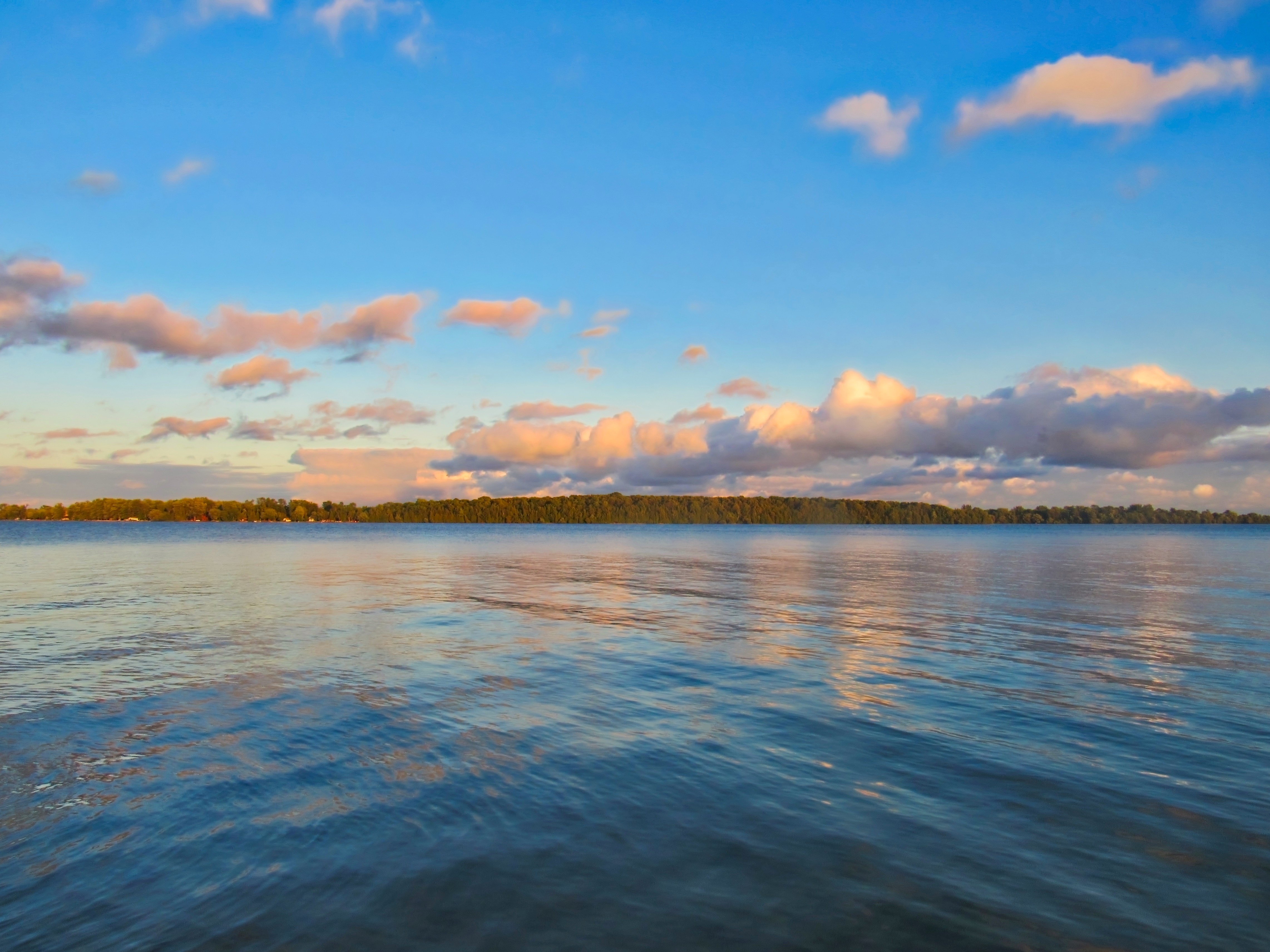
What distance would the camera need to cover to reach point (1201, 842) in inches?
392

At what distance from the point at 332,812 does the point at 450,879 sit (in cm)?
286

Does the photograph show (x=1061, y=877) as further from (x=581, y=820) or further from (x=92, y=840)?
(x=92, y=840)

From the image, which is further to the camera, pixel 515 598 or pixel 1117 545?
pixel 1117 545

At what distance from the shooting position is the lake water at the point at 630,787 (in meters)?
8.06

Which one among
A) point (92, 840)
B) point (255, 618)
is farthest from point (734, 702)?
point (255, 618)

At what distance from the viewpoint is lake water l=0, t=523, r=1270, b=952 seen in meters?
8.06

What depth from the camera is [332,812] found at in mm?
10648

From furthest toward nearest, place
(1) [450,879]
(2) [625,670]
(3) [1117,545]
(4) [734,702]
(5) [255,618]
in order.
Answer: (3) [1117,545] < (5) [255,618] < (2) [625,670] < (4) [734,702] < (1) [450,879]

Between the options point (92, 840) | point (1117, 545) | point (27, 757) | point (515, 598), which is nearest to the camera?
point (92, 840)

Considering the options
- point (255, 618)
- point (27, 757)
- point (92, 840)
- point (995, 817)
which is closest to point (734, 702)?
point (995, 817)

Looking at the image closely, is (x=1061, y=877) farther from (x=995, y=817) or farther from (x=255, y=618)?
(x=255, y=618)

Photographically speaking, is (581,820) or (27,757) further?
(27,757)

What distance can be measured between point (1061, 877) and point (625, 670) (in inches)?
528

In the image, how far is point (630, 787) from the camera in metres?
11.8
